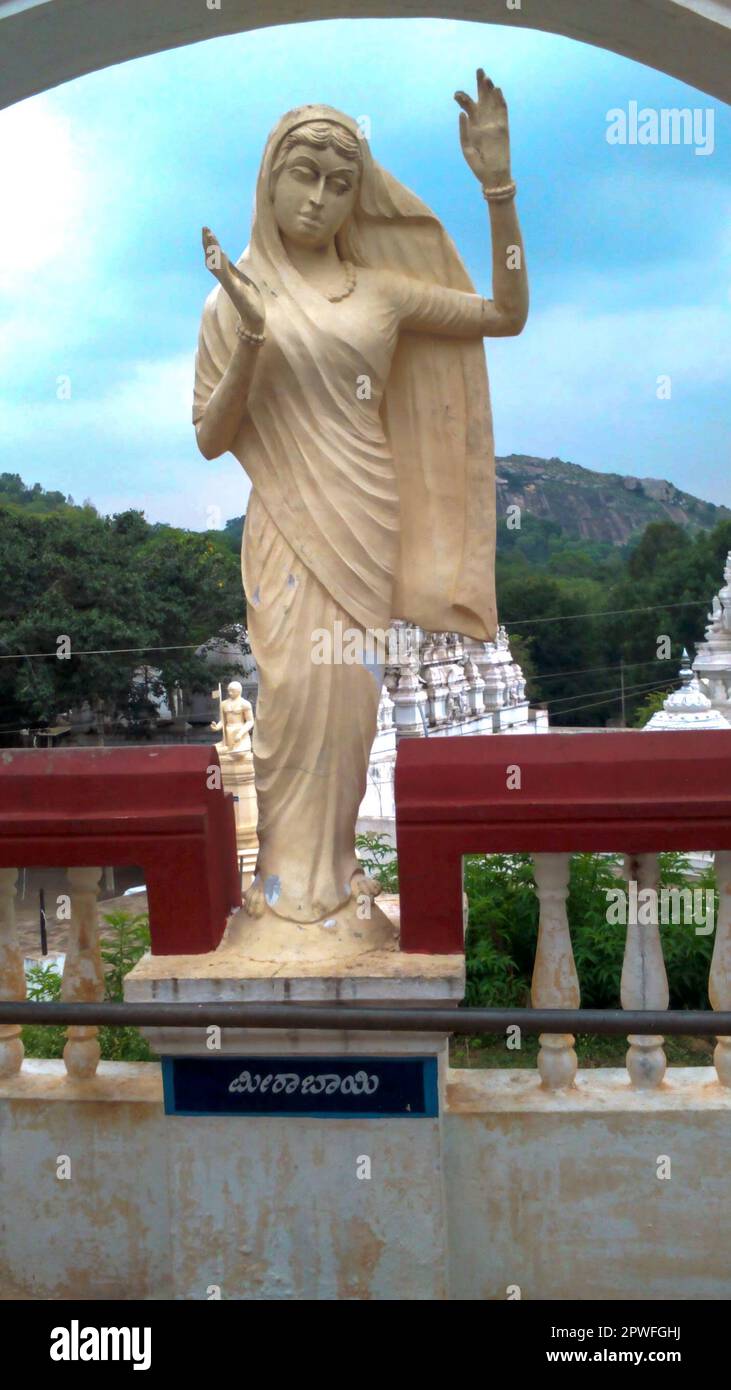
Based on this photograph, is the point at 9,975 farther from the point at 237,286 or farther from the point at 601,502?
the point at 601,502

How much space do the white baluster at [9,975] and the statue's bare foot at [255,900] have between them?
0.62 m

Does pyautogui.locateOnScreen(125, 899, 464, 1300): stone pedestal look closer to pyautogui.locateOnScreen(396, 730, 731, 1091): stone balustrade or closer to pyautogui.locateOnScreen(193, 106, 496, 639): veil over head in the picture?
pyautogui.locateOnScreen(396, 730, 731, 1091): stone balustrade

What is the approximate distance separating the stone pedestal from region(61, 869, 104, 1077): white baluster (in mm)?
281

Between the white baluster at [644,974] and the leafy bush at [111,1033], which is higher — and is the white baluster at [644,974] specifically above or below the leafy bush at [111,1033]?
above

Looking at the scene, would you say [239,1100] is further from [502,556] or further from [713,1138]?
[502,556]

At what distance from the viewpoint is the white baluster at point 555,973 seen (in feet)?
9.79

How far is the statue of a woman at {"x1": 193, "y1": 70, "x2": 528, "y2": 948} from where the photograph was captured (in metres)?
3.08

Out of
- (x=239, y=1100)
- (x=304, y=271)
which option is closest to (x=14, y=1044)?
(x=239, y=1100)

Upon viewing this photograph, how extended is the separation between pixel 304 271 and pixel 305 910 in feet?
5.68

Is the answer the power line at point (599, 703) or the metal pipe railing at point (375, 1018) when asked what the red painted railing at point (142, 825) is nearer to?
the metal pipe railing at point (375, 1018)

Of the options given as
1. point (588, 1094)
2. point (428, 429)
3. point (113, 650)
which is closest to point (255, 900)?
point (588, 1094)

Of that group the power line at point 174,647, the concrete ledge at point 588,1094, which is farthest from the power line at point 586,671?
the concrete ledge at point 588,1094

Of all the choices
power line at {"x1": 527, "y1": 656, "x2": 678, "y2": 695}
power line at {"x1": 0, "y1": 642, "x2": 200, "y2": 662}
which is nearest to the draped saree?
power line at {"x1": 0, "y1": 642, "x2": 200, "y2": 662}

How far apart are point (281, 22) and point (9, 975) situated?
264 cm
